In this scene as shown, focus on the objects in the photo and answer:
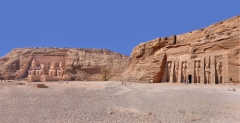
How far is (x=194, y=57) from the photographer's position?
23906 mm

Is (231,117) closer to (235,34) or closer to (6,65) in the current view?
(235,34)

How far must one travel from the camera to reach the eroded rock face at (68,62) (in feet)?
159

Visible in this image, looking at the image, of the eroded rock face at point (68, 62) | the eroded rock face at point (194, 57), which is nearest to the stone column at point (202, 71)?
the eroded rock face at point (194, 57)

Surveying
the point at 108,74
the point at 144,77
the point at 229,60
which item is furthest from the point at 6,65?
the point at 229,60

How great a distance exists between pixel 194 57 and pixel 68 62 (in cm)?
3417

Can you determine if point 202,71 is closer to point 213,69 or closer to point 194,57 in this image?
point 213,69

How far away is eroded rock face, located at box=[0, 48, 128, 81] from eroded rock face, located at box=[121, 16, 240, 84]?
18110mm

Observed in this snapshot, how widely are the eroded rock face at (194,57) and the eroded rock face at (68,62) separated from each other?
18110 millimetres

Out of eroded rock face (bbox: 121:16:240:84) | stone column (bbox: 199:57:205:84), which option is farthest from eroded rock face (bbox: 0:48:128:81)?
stone column (bbox: 199:57:205:84)

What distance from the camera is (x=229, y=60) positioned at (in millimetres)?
19969

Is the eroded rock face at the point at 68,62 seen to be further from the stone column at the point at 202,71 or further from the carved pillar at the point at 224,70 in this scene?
the carved pillar at the point at 224,70

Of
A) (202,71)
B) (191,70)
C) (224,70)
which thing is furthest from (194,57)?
(224,70)

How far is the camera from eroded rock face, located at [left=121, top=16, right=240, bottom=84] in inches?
793

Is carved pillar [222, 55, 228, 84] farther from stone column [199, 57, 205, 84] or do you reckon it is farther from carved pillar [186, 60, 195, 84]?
carved pillar [186, 60, 195, 84]
